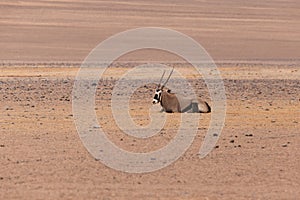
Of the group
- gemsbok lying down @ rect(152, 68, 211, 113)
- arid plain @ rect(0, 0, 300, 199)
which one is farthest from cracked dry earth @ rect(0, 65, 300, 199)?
gemsbok lying down @ rect(152, 68, 211, 113)

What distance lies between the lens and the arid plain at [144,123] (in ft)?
27.4

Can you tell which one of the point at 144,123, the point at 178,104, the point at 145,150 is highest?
the point at 178,104

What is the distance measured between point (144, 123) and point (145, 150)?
102 inches

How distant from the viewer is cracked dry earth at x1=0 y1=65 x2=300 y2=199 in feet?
26.8

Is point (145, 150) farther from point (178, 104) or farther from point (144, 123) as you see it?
point (178, 104)

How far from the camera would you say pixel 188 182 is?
8594 mm

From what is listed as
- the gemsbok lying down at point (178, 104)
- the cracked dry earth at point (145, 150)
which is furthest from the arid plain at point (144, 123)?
the gemsbok lying down at point (178, 104)

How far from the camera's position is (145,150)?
10523mm

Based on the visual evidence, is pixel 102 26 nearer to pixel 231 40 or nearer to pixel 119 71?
pixel 231 40

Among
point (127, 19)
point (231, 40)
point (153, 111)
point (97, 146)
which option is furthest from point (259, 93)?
point (127, 19)

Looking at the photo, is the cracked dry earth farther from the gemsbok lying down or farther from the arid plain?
the gemsbok lying down

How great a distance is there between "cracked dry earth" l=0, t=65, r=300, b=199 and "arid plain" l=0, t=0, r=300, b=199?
0.03ft

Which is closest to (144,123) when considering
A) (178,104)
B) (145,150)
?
(178,104)

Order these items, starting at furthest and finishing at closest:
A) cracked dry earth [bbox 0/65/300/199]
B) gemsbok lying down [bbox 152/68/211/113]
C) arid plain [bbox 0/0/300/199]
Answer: gemsbok lying down [bbox 152/68/211/113]
arid plain [bbox 0/0/300/199]
cracked dry earth [bbox 0/65/300/199]
